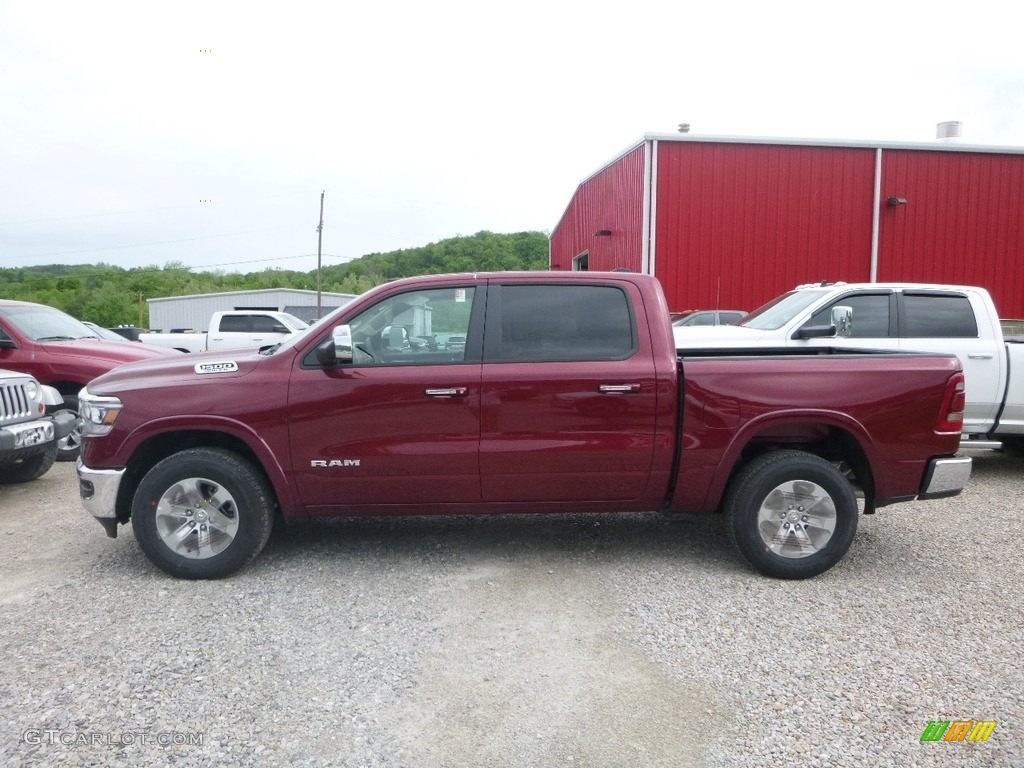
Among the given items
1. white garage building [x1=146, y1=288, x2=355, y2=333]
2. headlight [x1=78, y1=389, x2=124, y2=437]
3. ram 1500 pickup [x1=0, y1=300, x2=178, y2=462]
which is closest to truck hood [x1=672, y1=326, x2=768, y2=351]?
headlight [x1=78, y1=389, x2=124, y2=437]

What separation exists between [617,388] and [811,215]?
13.8 meters

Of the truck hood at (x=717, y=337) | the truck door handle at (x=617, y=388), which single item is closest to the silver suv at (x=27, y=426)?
the truck door handle at (x=617, y=388)

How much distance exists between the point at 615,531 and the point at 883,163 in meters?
14.4

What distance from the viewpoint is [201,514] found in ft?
15.1

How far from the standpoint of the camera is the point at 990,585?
4.71 meters

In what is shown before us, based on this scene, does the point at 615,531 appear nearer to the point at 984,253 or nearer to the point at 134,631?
the point at 134,631

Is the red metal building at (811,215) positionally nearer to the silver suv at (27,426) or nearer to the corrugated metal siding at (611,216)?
the corrugated metal siding at (611,216)

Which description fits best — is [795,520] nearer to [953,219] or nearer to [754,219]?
[754,219]

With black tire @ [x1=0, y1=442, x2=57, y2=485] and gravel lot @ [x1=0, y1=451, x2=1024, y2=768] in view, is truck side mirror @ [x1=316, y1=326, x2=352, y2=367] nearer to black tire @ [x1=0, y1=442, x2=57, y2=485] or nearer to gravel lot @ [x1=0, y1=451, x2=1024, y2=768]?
gravel lot @ [x1=0, y1=451, x2=1024, y2=768]

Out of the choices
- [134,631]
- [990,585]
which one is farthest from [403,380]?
[990,585]

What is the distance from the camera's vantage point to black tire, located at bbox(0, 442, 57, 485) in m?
7.59

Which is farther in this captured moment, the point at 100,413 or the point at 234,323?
the point at 234,323

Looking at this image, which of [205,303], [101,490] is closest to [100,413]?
[101,490]

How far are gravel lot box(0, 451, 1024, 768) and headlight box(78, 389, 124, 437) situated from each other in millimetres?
899
